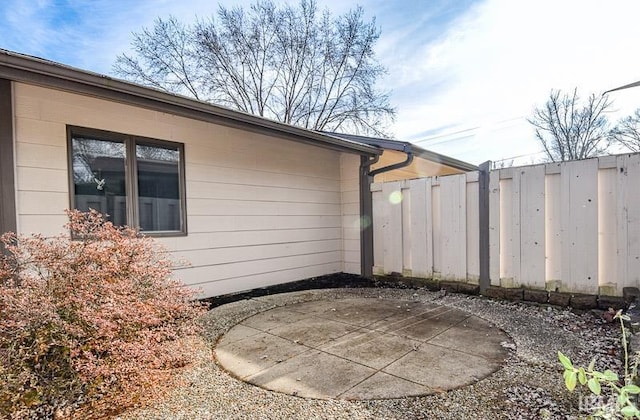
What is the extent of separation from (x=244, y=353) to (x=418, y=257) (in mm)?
3323

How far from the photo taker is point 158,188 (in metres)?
4.23

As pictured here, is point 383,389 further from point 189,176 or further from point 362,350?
point 189,176

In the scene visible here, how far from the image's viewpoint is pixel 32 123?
330cm

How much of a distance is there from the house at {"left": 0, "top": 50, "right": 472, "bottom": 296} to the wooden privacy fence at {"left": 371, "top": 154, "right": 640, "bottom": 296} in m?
0.98

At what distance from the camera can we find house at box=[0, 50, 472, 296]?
321cm

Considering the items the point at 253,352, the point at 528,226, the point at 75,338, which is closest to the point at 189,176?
the point at 253,352

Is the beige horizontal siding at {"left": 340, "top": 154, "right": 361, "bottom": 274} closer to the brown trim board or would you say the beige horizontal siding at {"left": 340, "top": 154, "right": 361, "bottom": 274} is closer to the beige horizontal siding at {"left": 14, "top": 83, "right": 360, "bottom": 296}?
the beige horizontal siding at {"left": 14, "top": 83, "right": 360, "bottom": 296}

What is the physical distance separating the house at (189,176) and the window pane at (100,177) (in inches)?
0.4

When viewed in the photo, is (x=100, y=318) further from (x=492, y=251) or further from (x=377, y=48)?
(x=377, y=48)

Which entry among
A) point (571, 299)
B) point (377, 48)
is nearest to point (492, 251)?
point (571, 299)

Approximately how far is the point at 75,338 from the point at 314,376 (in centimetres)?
154

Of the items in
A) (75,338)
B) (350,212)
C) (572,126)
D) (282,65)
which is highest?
(282,65)

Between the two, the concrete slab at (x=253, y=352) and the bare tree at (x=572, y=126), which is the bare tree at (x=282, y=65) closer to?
the bare tree at (x=572, y=126)

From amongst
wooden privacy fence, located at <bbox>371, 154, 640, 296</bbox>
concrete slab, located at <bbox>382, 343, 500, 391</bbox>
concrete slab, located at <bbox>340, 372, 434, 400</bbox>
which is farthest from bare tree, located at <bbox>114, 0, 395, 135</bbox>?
concrete slab, located at <bbox>340, 372, 434, 400</bbox>
